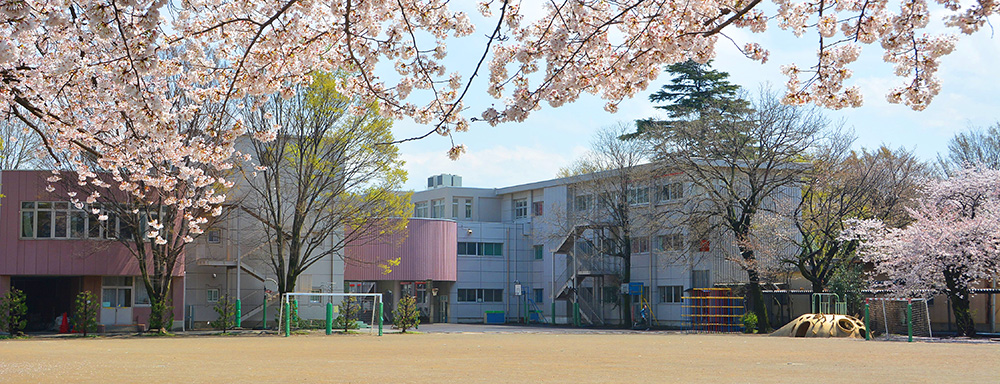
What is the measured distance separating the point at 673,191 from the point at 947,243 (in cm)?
1334

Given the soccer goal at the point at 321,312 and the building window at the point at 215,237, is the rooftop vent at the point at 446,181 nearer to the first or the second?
the soccer goal at the point at 321,312

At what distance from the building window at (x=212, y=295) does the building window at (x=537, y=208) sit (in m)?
23.2

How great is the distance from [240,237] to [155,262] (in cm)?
437

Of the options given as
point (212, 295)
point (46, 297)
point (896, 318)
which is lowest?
point (896, 318)

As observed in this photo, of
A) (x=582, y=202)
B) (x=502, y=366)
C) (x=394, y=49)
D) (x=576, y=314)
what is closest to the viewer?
(x=394, y=49)

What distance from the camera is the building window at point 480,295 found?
5384cm

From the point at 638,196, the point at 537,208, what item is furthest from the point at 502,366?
the point at 537,208

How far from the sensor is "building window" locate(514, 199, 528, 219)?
57.8 m

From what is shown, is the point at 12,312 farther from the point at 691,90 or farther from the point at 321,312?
the point at 691,90

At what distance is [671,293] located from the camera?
45.7 meters

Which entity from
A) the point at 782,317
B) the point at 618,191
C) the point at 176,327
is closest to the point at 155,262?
the point at 176,327

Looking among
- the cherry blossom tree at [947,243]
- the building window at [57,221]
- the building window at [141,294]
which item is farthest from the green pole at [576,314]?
the building window at [57,221]

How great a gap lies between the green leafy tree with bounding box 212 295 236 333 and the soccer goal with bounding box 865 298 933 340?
2187 centimetres

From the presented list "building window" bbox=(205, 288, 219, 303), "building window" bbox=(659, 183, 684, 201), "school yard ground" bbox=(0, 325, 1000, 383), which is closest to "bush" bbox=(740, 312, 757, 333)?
"building window" bbox=(659, 183, 684, 201)
